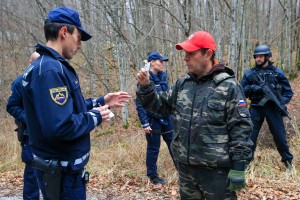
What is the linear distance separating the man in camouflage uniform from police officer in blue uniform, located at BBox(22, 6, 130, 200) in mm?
830

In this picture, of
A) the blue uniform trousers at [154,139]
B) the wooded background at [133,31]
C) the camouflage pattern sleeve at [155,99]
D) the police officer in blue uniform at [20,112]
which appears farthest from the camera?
the wooded background at [133,31]

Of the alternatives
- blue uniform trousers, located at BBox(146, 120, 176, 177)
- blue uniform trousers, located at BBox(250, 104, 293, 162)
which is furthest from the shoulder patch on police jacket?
blue uniform trousers, located at BBox(250, 104, 293, 162)

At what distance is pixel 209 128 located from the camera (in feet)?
8.55

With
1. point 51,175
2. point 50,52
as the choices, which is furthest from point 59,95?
point 51,175

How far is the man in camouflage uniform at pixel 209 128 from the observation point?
8.45 ft

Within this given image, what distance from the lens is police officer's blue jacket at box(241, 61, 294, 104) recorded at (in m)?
5.28

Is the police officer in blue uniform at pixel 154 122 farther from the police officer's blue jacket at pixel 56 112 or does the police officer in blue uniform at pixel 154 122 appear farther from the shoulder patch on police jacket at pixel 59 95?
the shoulder patch on police jacket at pixel 59 95

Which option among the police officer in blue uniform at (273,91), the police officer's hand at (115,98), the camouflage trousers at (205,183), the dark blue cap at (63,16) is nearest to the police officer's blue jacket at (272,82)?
the police officer in blue uniform at (273,91)

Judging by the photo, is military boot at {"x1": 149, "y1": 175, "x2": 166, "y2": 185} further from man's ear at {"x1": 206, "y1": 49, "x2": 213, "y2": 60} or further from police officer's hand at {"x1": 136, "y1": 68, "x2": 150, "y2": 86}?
man's ear at {"x1": 206, "y1": 49, "x2": 213, "y2": 60}

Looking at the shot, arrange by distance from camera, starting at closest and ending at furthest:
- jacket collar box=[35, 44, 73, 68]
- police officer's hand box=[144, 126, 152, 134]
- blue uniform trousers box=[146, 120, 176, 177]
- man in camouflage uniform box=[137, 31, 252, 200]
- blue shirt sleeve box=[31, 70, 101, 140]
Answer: blue shirt sleeve box=[31, 70, 101, 140] → jacket collar box=[35, 44, 73, 68] → man in camouflage uniform box=[137, 31, 252, 200] → police officer's hand box=[144, 126, 152, 134] → blue uniform trousers box=[146, 120, 176, 177]

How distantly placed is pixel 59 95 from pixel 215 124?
1.37 metres

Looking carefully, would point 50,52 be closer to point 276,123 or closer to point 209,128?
point 209,128

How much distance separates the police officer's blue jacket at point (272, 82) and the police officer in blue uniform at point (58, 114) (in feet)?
12.5

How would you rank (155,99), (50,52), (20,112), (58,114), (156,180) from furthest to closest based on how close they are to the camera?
(156,180) → (20,112) → (155,99) → (50,52) → (58,114)
